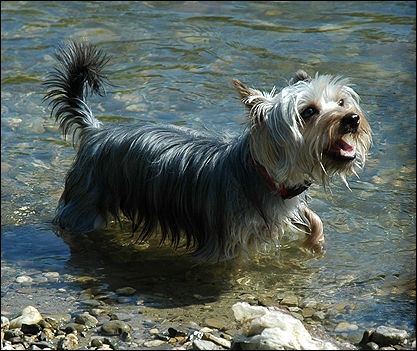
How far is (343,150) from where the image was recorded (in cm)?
546

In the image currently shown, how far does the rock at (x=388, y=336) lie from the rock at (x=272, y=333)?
271 millimetres

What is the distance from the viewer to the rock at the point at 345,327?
16.1 ft

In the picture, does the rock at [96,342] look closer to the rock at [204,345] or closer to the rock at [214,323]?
the rock at [204,345]

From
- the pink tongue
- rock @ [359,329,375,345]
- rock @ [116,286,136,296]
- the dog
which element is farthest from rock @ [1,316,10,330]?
the pink tongue

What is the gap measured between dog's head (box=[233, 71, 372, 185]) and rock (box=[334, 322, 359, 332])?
1130 millimetres

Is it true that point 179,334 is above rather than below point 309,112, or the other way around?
below

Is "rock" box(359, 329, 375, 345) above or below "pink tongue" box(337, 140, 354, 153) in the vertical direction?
below

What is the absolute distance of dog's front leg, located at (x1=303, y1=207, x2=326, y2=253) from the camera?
19.8ft

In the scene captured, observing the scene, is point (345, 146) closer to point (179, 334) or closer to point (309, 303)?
point (309, 303)

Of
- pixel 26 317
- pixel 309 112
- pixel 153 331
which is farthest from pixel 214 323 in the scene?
pixel 309 112

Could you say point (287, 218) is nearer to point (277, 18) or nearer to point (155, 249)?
point (155, 249)

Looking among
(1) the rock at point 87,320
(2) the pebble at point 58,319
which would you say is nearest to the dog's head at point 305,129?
(1) the rock at point 87,320

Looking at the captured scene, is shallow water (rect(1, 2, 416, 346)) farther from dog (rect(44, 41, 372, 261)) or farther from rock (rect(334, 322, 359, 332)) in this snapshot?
dog (rect(44, 41, 372, 261))

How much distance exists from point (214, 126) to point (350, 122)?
3.06 metres
